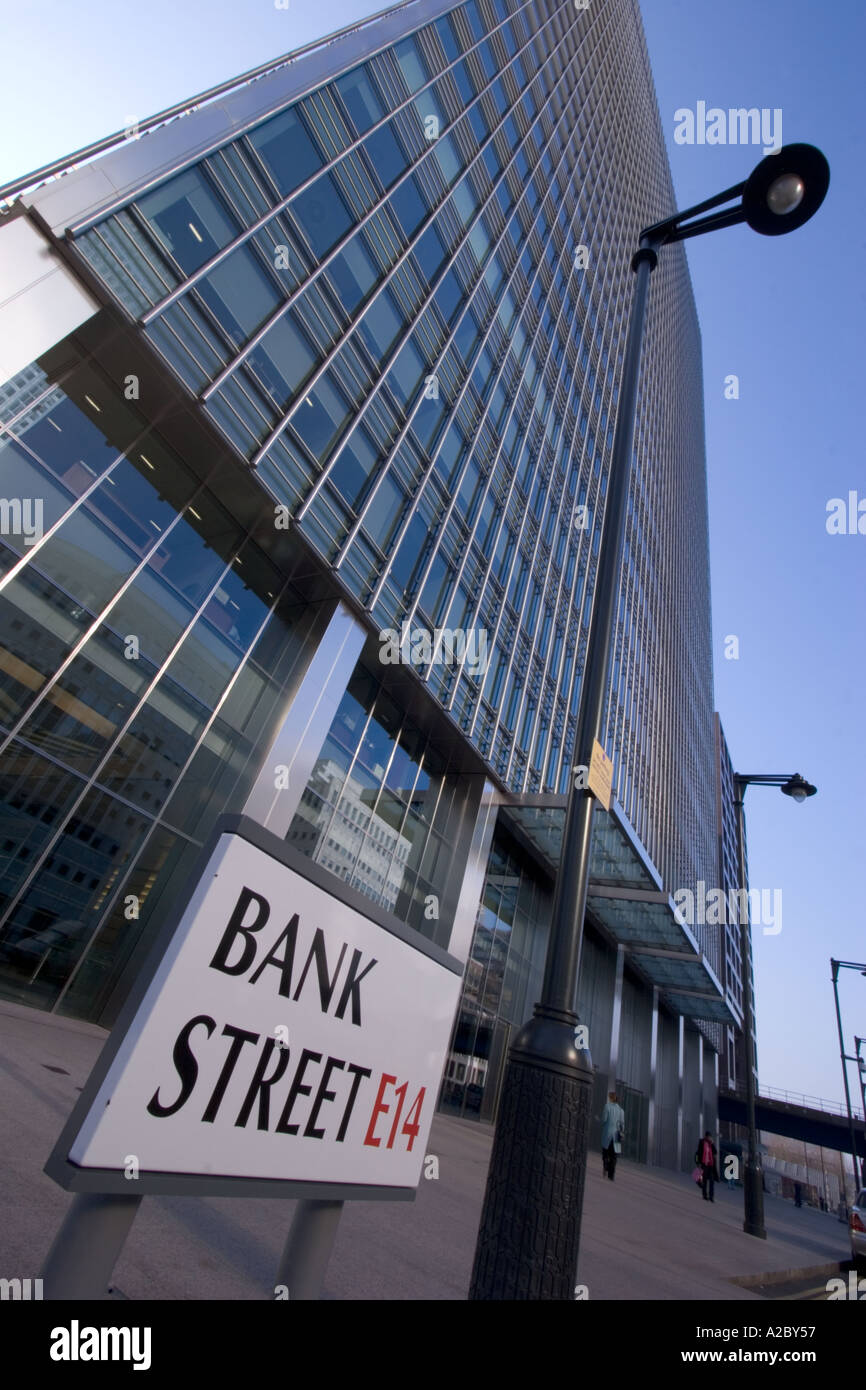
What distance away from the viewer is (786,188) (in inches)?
Result: 217

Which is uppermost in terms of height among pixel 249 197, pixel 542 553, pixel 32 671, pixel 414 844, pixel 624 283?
pixel 624 283

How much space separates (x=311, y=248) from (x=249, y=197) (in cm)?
156

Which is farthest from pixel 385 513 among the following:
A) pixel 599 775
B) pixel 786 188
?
pixel 599 775

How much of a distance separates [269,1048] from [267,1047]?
0.01 meters

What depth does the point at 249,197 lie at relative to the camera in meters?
12.0

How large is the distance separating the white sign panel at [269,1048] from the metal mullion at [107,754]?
887 centimetres

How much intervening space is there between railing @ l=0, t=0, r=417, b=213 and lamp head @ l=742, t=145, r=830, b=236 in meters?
8.63

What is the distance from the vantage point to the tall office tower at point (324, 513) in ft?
31.6

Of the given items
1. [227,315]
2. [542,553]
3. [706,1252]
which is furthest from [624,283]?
[706,1252]

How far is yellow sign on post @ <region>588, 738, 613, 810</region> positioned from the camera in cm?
414

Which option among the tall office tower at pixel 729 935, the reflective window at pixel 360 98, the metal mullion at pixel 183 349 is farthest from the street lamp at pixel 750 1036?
the tall office tower at pixel 729 935

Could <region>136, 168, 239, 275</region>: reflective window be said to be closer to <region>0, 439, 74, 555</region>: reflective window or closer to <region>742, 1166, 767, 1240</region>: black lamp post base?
<region>0, 439, 74, 555</region>: reflective window

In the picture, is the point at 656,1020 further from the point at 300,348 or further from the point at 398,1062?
the point at 398,1062

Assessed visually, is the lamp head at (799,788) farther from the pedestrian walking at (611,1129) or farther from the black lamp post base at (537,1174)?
the black lamp post base at (537,1174)
